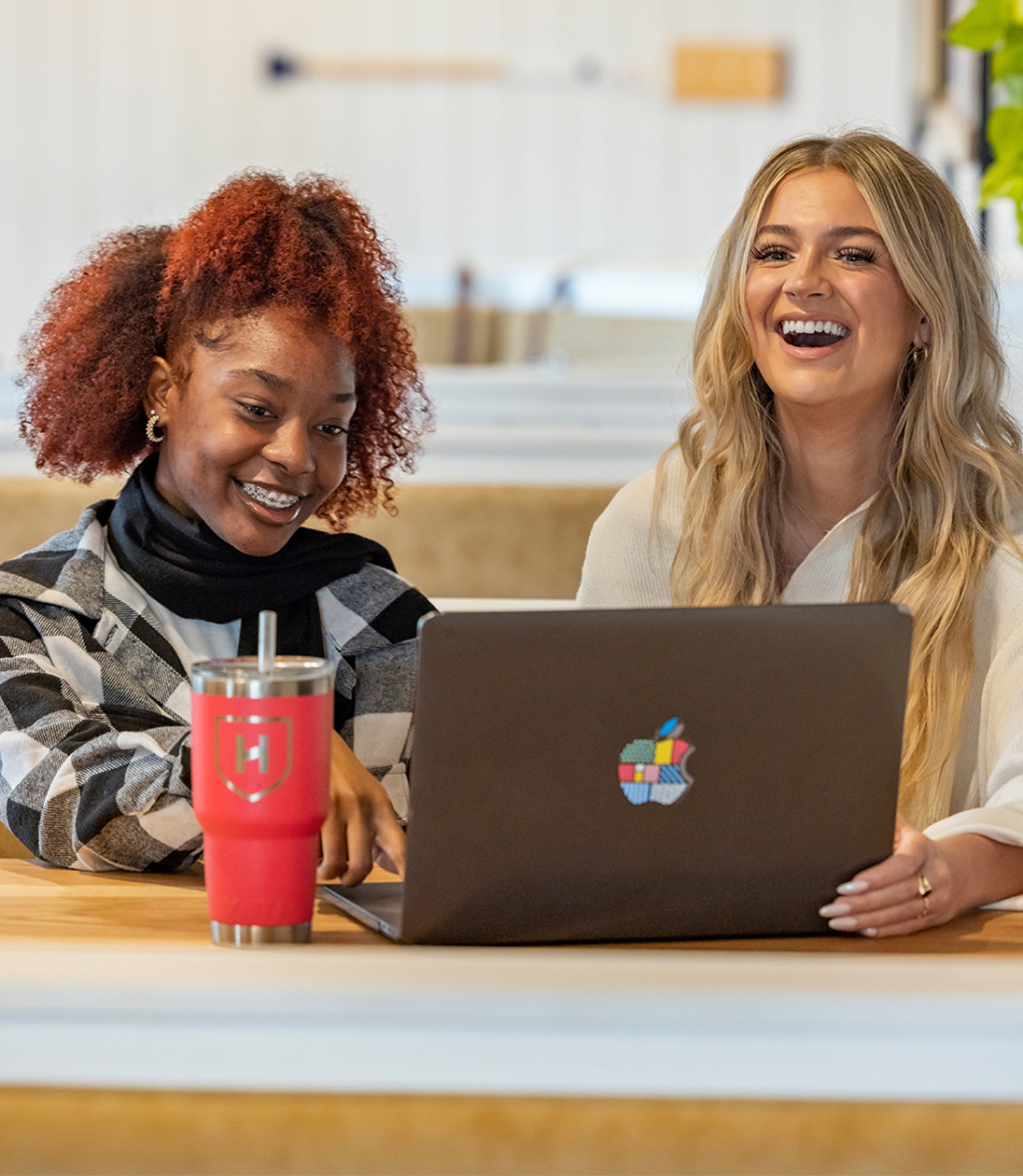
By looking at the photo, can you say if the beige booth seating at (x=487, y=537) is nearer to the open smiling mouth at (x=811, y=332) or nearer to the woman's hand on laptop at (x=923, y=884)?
the open smiling mouth at (x=811, y=332)

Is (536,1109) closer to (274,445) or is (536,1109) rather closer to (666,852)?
(666,852)

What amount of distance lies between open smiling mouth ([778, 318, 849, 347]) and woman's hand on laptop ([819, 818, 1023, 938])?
23.1 inches

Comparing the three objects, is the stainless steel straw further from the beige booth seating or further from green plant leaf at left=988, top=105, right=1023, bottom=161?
the beige booth seating

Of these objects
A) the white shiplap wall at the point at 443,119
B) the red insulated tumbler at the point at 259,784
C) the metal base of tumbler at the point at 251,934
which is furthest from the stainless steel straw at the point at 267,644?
the white shiplap wall at the point at 443,119

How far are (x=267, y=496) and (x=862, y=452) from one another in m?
0.63

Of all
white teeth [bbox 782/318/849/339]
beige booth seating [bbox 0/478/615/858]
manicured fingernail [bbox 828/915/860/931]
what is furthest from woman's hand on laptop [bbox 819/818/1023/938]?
beige booth seating [bbox 0/478/615/858]

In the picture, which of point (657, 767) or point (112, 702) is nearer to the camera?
point (657, 767)

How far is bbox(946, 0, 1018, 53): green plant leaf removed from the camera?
962mm

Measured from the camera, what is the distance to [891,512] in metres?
1.49

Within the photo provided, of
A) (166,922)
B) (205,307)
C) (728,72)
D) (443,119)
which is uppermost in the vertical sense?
(728,72)

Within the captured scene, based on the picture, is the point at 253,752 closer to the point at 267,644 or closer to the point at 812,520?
the point at 267,644

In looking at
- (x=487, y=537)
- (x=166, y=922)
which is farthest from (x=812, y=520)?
(x=166, y=922)

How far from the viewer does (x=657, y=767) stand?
2.69 ft

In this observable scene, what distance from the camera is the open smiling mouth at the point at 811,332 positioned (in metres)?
1.47
